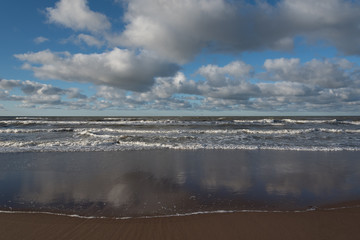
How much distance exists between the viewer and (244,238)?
3.68 metres

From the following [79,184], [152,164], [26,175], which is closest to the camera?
[79,184]

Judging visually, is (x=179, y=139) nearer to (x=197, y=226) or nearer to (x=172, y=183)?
(x=172, y=183)

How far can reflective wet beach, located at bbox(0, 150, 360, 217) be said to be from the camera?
5.04m

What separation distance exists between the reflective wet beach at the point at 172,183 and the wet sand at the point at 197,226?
0.38 metres

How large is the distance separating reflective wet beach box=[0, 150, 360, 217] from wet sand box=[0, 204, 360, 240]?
1.24 feet

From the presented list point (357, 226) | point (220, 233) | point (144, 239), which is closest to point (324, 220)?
point (357, 226)

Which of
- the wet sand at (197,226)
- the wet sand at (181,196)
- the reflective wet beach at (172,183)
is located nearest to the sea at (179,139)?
the reflective wet beach at (172,183)

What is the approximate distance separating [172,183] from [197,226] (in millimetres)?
2675

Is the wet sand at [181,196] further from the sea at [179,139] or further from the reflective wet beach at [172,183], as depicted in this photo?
the sea at [179,139]

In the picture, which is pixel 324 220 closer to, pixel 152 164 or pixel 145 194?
pixel 145 194

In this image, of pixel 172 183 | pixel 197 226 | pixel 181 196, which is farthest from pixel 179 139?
pixel 197 226

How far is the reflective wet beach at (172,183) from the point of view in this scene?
5.04 m

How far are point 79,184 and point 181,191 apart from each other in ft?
Result: 11.2

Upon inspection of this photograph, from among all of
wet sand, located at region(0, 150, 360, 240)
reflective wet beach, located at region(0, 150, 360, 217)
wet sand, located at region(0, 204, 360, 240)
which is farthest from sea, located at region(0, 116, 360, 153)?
wet sand, located at region(0, 204, 360, 240)
